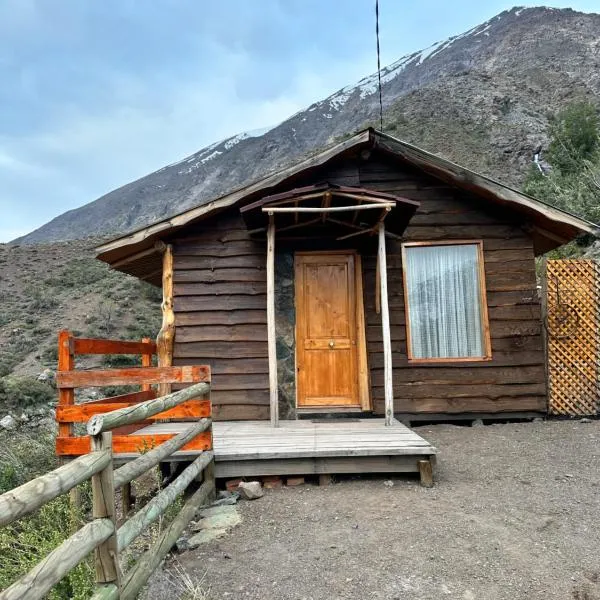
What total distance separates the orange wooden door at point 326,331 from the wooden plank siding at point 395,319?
285 mm

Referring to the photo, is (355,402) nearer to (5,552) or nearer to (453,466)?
(453,466)

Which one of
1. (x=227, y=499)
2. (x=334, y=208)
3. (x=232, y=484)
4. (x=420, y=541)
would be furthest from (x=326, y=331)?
(x=420, y=541)

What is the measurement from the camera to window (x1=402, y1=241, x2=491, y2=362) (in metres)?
7.49

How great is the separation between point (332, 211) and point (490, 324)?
9.58ft

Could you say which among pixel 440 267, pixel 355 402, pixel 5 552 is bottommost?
pixel 5 552

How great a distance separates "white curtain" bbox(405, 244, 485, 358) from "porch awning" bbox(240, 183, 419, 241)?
26.2 inches

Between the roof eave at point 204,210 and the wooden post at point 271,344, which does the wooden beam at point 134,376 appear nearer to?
the wooden post at point 271,344

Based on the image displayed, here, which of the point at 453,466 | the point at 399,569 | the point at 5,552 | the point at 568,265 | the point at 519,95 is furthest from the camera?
the point at 519,95

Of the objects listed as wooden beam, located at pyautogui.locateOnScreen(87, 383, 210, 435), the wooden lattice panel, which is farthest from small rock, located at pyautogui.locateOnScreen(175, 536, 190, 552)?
the wooden lattice panel

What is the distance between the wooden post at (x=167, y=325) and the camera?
719 cm

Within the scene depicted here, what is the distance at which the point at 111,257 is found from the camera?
7.49 metres

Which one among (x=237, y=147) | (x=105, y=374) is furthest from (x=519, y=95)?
(x=237, y=147)

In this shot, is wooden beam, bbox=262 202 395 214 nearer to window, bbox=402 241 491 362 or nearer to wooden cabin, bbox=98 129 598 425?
wooden cabin, bbox=98 129 598 425

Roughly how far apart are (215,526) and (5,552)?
151 cm
